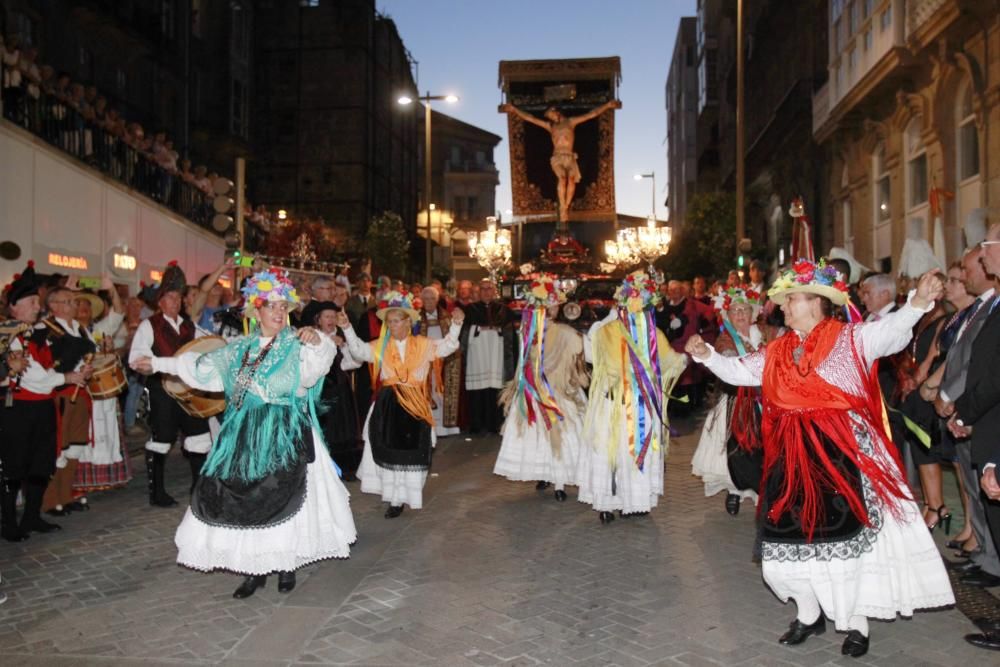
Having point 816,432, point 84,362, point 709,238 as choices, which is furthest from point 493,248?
point 816,432

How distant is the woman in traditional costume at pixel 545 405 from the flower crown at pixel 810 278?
379 cm

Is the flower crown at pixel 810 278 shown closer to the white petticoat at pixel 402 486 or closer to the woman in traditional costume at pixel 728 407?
the woman in traditional costume at pixel 728 407

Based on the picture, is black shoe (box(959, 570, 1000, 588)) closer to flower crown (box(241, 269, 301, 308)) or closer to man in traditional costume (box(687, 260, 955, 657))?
man in traditional costume (box(687, 260, 955, 657))

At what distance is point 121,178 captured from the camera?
1686 centimetres

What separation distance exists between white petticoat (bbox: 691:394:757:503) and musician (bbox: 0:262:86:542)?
509 cm

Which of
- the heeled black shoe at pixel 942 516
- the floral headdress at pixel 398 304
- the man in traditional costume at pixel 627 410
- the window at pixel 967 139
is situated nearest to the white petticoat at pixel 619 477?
the man in traditional costume at pixel 627 410

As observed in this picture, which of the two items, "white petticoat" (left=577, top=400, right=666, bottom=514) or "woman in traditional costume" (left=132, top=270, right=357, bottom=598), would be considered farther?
"white petticoat" (left=577, top=400, right=666, bottom=514)

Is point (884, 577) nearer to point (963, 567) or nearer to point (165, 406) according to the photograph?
point (963, 567)

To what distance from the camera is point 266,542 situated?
5379 millimetres

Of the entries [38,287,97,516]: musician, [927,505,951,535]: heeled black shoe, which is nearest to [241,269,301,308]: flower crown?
[38,287,97,516]: musician

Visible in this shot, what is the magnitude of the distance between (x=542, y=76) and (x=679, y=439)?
12.8 metres

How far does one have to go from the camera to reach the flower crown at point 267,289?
5617 mm

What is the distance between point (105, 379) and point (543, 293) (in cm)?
398

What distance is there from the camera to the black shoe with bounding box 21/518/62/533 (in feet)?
22.4
